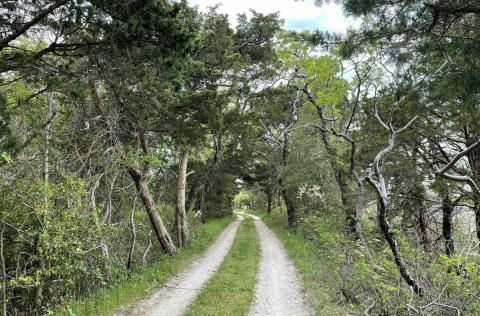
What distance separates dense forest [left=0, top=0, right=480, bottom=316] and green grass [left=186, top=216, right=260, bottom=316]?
1941 millimetres

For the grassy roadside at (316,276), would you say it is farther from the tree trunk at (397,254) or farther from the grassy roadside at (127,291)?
the grassy roadside at (127,291)

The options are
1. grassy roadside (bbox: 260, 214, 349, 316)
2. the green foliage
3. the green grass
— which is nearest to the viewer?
the green foliage

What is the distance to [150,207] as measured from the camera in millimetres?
9570

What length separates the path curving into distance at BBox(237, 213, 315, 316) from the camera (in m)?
5.29

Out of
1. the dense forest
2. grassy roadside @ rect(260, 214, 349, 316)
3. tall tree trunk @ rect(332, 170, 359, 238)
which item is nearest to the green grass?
grassy roadside @ rect(260, 214, 349, 316)

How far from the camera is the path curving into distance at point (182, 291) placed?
542 cm

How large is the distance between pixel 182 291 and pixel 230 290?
4.13 feet

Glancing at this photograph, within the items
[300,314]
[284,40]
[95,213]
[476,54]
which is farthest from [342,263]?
[284,40]

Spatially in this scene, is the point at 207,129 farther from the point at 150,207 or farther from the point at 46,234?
the point at 46,234

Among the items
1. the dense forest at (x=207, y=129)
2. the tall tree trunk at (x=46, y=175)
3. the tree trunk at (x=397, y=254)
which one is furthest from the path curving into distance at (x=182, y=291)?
the tree trunk at (x=397, y=254)

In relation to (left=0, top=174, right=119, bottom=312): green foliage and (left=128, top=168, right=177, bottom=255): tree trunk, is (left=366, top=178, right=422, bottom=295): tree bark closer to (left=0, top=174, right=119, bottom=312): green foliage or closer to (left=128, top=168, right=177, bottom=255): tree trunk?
(left=0, top=174, right=119, bottom=312): green foliage

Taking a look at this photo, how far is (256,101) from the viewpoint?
11727mm

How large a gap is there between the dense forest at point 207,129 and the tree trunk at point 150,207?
0.18 feet

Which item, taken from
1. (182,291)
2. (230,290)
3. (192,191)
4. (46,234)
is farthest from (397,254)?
(192,191)
